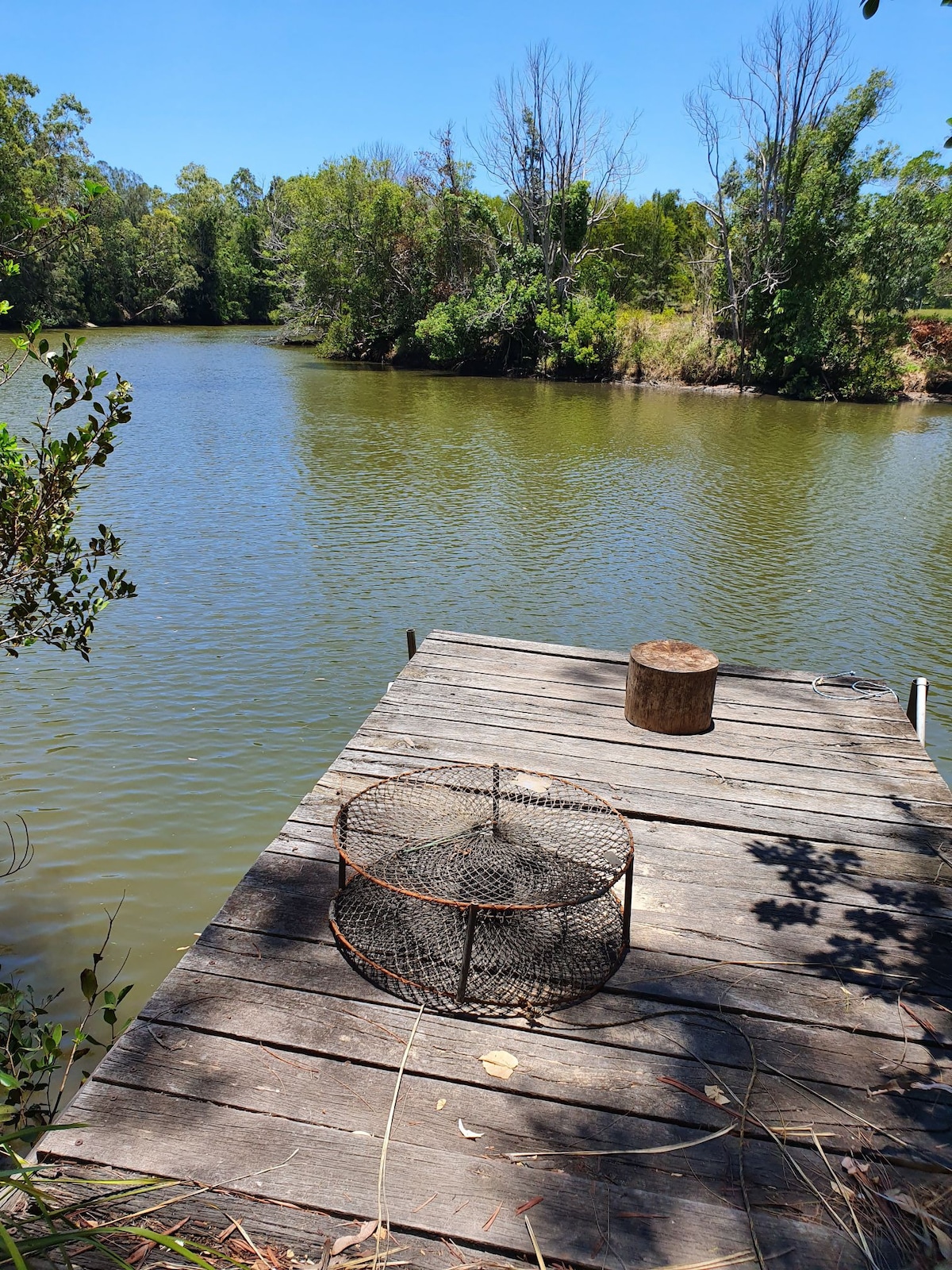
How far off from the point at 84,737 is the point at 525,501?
7.60 meters

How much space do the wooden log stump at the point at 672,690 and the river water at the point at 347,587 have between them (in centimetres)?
200

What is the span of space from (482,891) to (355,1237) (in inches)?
47.8

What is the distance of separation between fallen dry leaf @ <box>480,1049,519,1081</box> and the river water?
72.1 inches

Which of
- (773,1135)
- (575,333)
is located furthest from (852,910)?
(575,333)

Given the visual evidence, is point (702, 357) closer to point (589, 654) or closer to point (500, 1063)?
point (589, 654)

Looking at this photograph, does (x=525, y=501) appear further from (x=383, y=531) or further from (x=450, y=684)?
(x=450, y=684)

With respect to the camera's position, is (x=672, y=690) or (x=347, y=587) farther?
(x=347, y=587)

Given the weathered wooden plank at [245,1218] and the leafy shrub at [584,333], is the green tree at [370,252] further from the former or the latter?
the weathered wooden plank at [245,1218]

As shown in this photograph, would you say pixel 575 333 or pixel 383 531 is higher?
pixel 575 333

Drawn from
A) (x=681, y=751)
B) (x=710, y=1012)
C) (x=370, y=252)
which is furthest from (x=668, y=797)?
(x=370, y=252)

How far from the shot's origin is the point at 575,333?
83.4ft

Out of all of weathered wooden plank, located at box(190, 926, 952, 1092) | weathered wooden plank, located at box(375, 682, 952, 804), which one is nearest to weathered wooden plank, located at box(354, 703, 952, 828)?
weathered wooden plank, located at box(375, 682, 952, 804)

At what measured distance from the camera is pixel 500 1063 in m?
2.24

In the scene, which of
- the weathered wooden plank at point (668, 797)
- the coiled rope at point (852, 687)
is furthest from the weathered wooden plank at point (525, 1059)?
the coiled rope at point (852, 687)
